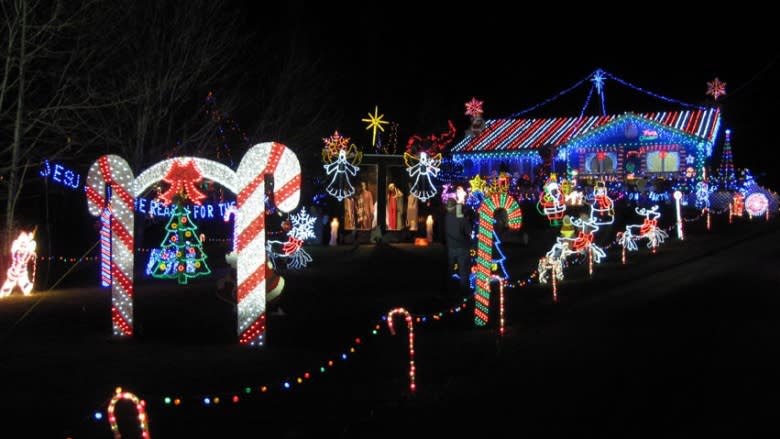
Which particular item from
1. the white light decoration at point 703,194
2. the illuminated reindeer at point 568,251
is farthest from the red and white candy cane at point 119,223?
the white light decoration at point 703,194

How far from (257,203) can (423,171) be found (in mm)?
20601

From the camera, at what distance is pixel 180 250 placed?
64.1ft

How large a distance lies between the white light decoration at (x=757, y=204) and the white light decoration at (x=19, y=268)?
28.7 m

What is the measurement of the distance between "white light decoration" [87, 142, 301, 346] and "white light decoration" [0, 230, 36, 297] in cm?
621

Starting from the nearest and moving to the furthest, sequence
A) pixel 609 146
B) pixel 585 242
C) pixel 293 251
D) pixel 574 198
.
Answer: pixel 585 242, pixel 293 251, pixel 574 198, pixel 609 146

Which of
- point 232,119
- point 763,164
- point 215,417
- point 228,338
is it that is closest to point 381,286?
point 228,338

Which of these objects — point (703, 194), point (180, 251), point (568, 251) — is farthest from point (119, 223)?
point (703, 194)

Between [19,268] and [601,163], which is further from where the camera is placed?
[601,163]

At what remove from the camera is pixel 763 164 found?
56938 millimetres

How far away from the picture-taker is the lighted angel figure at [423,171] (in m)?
30.9

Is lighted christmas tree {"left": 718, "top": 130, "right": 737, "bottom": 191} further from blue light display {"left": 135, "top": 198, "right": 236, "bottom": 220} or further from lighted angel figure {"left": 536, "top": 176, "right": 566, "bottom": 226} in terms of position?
blue light display {"left": 135, "top": 198, "right": 236, "bottom": 220}

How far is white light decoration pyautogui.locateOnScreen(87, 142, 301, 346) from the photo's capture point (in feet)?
35.3

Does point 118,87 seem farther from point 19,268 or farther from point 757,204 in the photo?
point 757,204

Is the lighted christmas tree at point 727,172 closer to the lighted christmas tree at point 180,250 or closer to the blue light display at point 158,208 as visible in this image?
the blue light display at point 158,208
